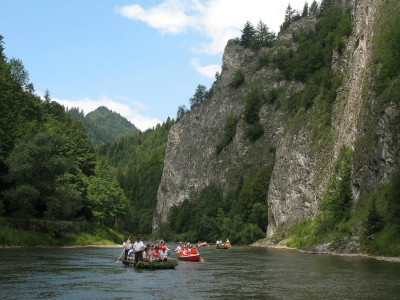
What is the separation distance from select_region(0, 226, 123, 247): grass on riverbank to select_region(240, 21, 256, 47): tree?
287 ft

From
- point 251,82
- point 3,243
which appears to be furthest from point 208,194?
point 3,243

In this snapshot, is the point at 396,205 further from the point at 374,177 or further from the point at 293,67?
the point at 293,67

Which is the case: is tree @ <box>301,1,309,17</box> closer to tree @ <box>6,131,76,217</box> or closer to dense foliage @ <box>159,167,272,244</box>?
dense foliage @ <box>159,167,272,244</box>

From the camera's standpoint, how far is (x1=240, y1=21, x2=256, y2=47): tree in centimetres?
14700

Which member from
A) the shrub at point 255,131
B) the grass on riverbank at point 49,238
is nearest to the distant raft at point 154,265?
the grass on riverbank at point 49,238

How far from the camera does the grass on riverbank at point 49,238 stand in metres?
49.3

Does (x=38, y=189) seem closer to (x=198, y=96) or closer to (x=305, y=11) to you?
(x=198, y=96)

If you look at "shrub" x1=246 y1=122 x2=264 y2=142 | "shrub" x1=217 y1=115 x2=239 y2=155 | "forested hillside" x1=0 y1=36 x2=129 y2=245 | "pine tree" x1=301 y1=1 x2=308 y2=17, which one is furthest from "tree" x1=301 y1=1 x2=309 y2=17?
"forested hillside" x1=0 y1=36 x2=129 y2=245

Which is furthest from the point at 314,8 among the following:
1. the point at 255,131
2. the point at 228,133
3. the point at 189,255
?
the point at 189,255

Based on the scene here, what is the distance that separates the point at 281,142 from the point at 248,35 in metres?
62.3

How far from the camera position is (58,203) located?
57.7m

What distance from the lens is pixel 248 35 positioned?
149 metres

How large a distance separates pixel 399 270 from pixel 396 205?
1197 centimetres

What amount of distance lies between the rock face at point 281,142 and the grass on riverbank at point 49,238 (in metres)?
32.4
